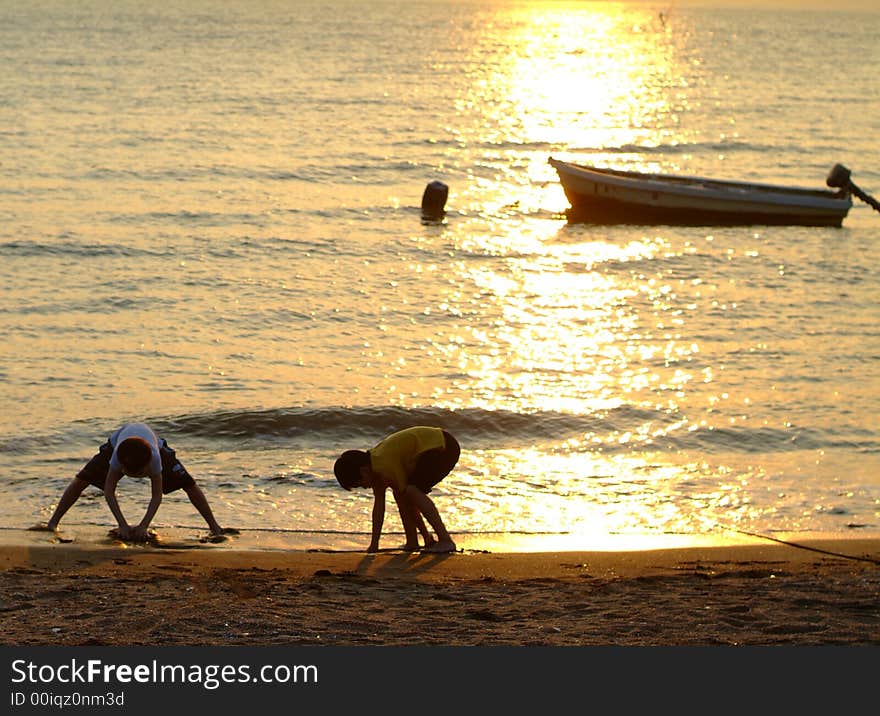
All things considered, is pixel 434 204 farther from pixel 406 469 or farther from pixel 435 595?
pixel 435 595

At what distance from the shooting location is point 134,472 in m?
9.96

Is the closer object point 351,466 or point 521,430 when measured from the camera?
point 351,466

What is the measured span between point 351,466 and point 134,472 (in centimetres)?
166

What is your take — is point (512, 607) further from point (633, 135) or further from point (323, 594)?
point (633, 135)

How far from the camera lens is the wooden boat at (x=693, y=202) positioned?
31.2 metres

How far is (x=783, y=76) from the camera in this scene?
8094 cm

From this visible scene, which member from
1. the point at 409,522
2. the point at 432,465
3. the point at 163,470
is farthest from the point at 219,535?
the point at 432,465

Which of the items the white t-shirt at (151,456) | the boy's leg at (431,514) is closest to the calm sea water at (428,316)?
the boy's leg at (431,514)

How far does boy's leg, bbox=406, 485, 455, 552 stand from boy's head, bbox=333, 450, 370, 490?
17.2 inches

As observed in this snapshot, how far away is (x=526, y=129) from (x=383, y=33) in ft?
205

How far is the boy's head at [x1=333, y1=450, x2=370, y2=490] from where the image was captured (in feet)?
32.2

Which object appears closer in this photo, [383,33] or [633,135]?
[633,135]

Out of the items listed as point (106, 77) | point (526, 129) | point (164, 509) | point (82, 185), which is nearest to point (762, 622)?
point (164, 509)

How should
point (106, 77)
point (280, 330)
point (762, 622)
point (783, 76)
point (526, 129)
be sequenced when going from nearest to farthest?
point (762, 622) < point (280, 330) < point (526, 129) < point (106, 77) < point (783, 76)
